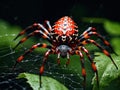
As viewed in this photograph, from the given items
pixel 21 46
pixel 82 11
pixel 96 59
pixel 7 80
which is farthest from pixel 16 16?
pixel 96 59

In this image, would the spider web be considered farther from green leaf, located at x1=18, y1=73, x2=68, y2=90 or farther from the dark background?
the dark background

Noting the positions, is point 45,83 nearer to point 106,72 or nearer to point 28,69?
point 106,72

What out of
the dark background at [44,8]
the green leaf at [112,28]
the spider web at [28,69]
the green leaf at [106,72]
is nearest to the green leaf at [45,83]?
the green leaf at [106,72]

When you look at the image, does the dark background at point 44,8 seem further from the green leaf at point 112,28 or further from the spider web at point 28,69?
the green leaf at point 112,28

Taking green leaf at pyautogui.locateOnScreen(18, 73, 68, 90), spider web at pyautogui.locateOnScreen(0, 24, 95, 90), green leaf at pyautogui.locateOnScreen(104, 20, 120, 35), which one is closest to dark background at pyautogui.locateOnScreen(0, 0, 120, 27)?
spider web at pyautogui.locateOnScreen(0, 24, 95, 90)

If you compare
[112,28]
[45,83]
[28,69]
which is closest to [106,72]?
[112,28]

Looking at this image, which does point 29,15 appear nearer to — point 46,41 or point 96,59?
point 46,41
